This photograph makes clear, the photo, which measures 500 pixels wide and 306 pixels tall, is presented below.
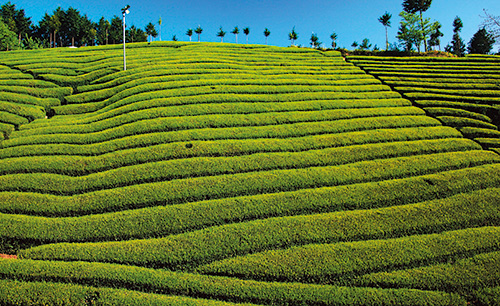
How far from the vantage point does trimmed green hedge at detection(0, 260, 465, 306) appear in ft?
30.5

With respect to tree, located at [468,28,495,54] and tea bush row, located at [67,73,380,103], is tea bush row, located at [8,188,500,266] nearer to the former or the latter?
tea bush row, located at [67,73,380,103]

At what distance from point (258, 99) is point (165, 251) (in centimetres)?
1496

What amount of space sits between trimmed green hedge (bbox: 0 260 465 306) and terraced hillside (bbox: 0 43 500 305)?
5cm

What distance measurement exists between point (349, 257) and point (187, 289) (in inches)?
250

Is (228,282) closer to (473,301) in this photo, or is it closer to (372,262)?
(372,262)

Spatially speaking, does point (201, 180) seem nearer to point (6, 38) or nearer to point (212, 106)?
point (212, 106)

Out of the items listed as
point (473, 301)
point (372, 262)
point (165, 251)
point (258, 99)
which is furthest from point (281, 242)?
point (258, 99)

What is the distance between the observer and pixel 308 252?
10.7 meters

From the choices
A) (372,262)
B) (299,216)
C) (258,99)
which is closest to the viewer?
(372,262)

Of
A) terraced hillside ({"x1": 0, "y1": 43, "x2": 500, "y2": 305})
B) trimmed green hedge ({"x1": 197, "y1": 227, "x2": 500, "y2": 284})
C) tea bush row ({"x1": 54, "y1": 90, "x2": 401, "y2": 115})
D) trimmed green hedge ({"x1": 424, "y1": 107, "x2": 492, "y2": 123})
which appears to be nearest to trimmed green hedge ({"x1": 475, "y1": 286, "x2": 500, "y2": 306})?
terraced hillside ({"x1": 0, "y1": 43, "x2": 500, "y2": 305})

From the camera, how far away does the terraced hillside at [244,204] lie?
32.1 feet

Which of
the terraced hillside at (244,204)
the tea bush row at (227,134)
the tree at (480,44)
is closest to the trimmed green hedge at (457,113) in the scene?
the terraced hillside at (244,204)

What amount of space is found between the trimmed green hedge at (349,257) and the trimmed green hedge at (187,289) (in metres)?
0.39

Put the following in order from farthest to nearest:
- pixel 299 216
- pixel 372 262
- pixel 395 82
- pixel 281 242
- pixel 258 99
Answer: pixel 395 82 < pixel 258 99 < pixel 299 216 < pixel 281 242 < pixel 372 262
